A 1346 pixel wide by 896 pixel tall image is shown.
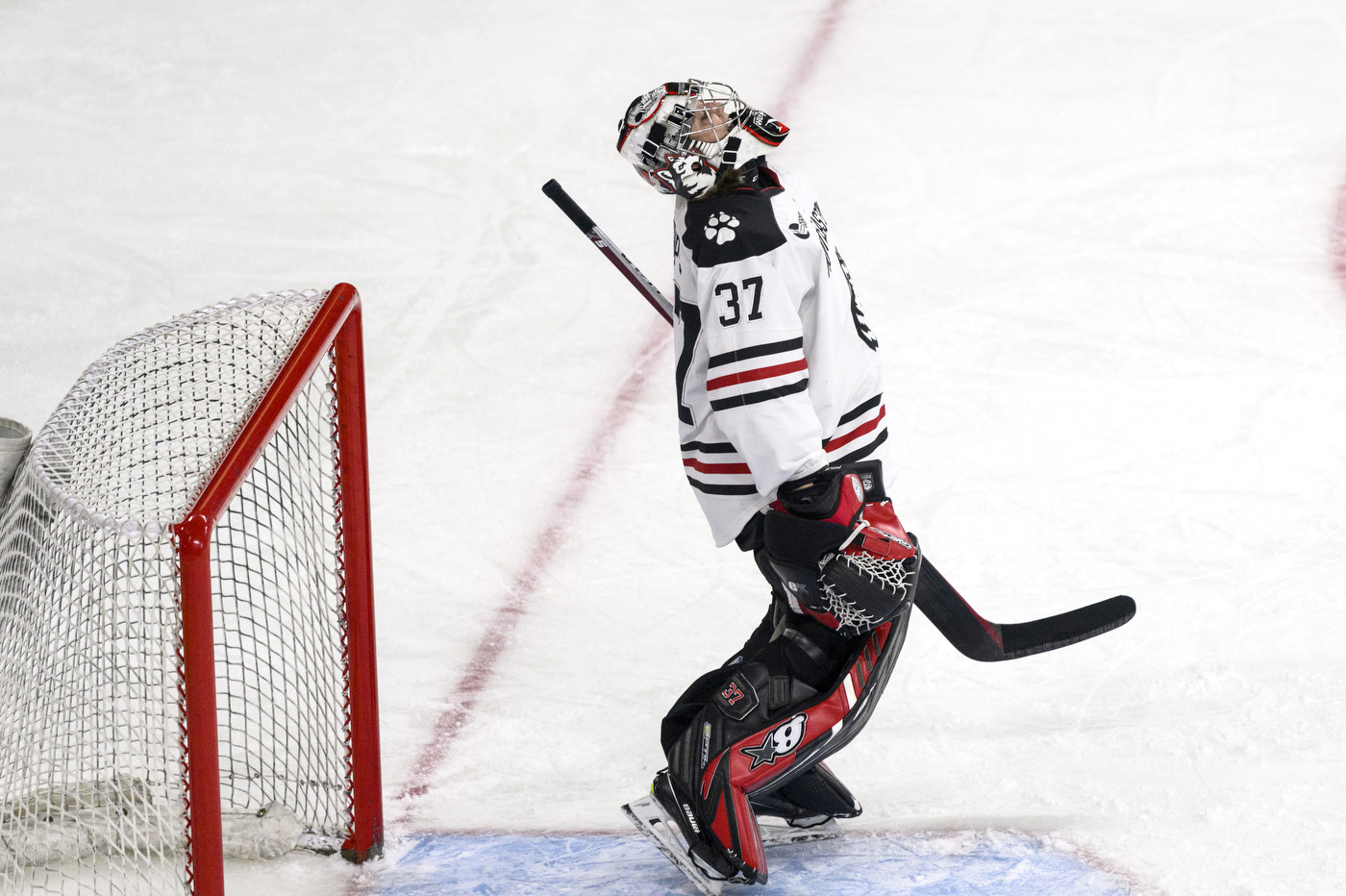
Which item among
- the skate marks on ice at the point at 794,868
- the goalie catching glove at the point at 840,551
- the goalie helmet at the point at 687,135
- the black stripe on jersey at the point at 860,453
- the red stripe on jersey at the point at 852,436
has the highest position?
the goalie helmet at the point at 687,135

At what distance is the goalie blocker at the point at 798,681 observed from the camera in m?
1.92

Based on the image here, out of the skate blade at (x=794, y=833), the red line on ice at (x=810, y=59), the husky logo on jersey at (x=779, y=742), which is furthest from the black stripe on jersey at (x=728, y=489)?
the red line on ice at (x=810, y=59)

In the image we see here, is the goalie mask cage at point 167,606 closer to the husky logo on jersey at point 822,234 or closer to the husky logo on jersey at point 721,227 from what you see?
the husky logo on jersey at point 721,227

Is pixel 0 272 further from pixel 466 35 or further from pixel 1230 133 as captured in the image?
pixel 1230 133

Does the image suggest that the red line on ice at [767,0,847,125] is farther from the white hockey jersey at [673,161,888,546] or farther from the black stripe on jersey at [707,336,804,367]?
the black stripe on jersey at [707,336,804,367]

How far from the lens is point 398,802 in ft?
7.86

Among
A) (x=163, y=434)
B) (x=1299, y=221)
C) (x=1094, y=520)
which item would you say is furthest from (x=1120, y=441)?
(x=163, y=434)

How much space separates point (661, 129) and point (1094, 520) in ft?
5.60

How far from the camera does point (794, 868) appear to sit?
2186 mm

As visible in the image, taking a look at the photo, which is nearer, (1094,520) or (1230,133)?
(1094,520)

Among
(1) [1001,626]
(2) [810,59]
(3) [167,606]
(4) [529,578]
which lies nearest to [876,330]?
(4) [529,578]

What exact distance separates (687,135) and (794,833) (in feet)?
3.68

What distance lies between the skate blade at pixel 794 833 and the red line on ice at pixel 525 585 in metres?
0.61

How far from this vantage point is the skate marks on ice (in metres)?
2.10
